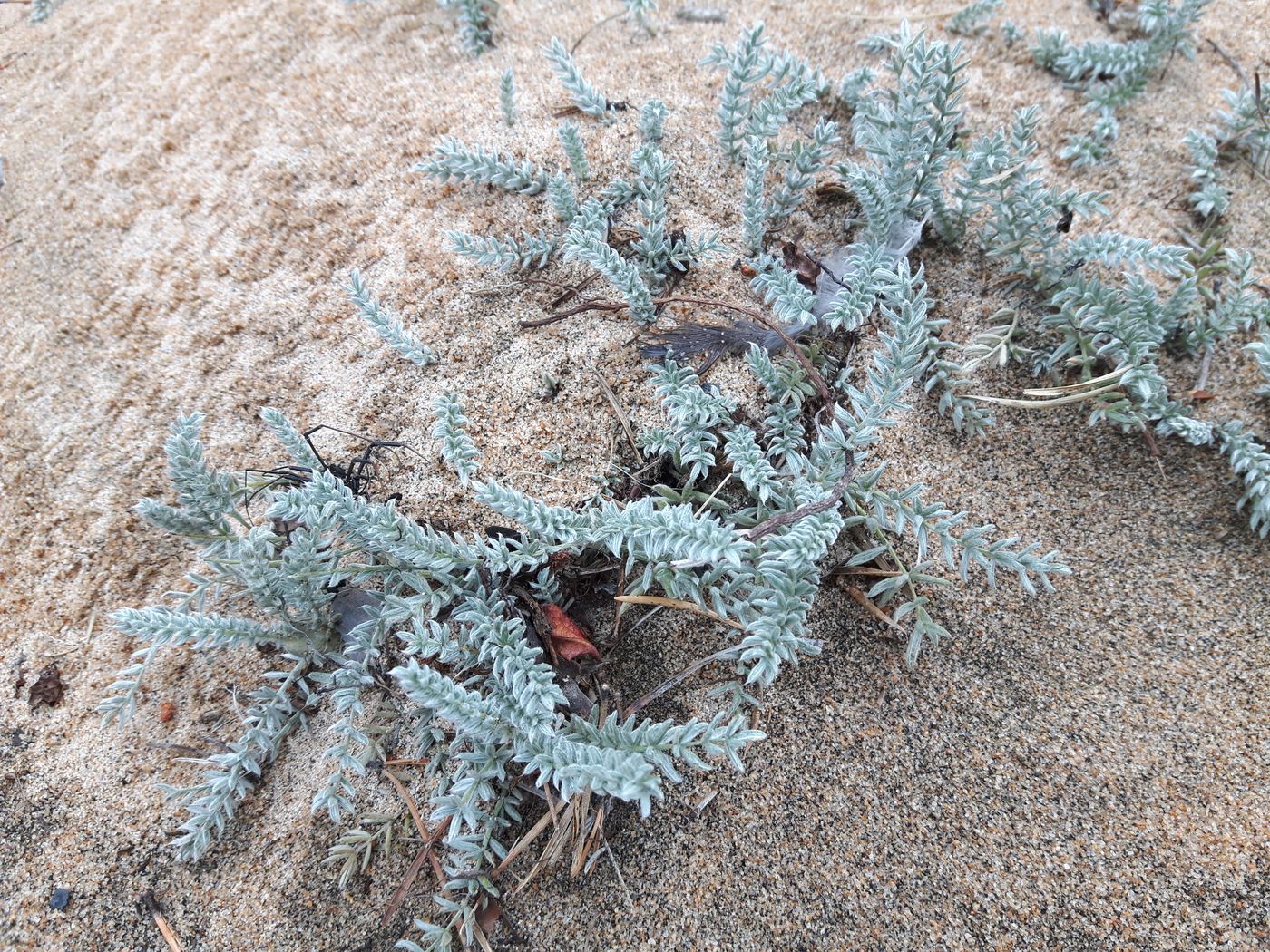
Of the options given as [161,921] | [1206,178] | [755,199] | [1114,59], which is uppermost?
[755,199]

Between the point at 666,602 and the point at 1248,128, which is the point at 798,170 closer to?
the point at 666,602

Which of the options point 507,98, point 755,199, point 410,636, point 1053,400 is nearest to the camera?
point 410,636

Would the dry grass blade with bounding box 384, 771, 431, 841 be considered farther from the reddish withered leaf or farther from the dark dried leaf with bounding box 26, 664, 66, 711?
the dark dried leaf with bounding box 26, 664, 66, 711

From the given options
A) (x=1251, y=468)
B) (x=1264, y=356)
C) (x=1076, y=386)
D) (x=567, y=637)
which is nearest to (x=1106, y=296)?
(x=1076, y=386)

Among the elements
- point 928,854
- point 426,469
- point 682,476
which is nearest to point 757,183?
point 682,476

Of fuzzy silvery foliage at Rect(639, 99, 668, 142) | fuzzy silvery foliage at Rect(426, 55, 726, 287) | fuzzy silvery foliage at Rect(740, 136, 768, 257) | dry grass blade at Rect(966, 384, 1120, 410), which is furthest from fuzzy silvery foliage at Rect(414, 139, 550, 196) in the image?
dry grass blade at Rect(966, 384, 1120, 410)

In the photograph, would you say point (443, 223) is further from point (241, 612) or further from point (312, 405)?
point (241, 612)
